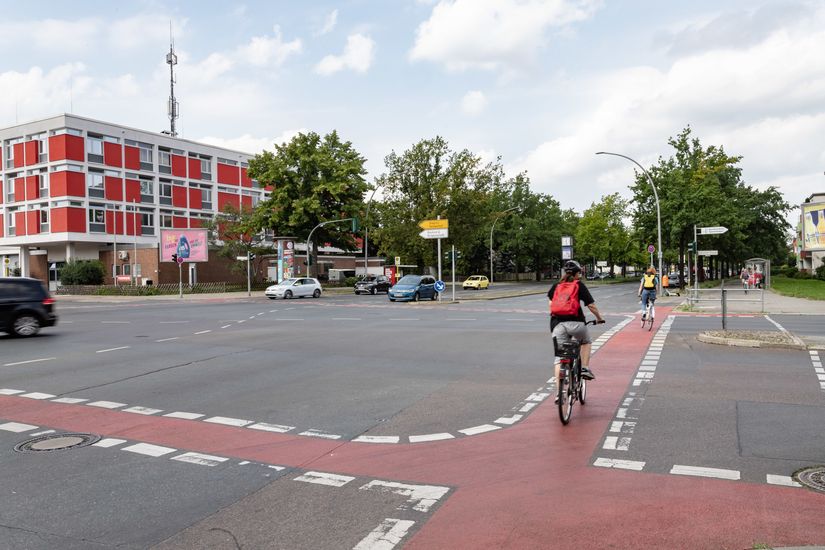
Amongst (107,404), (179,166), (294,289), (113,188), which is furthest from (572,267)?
(179,166)

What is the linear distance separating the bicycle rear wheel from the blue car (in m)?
29.0

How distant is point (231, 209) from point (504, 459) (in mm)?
53915

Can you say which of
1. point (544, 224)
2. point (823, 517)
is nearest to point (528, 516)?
point (823, 517)

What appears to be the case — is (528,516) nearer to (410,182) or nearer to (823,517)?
(823,517)

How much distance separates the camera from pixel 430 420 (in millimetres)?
6914

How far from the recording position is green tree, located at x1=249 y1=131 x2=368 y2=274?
52.4 meters

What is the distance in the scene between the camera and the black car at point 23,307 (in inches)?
649

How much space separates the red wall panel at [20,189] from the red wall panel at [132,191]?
8.56 meters

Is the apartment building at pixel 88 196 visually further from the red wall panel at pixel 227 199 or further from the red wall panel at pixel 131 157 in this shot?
the red wall panel at pixel 227 199

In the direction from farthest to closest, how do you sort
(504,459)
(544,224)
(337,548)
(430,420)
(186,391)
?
(544,224), (186,391), (430,420), (504,459), (337,548)

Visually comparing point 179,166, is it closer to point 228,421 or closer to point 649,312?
point 649,312

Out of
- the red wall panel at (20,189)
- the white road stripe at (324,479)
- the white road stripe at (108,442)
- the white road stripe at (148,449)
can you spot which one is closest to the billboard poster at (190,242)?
the red wall panel at (20,189)

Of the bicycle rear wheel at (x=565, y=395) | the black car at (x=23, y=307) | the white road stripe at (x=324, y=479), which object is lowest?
the white road stripe at (x=324, y=479)

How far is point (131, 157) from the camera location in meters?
60.9
